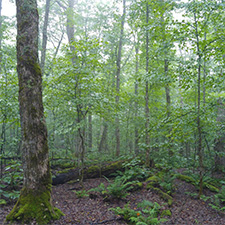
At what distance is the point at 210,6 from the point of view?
5461 millimetres

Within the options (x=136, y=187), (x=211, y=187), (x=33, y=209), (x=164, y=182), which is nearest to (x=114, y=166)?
(x=136, y=187)

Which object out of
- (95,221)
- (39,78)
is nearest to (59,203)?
(95,221)

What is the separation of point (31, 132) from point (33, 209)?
1.59m

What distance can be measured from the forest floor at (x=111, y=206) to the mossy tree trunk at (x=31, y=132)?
0.52 metres

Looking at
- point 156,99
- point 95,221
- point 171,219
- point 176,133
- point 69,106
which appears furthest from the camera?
point 156,99

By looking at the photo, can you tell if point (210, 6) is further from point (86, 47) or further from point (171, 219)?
point (171, 219)

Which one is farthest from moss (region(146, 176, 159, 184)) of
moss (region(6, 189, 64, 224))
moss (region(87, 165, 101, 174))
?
moss (region(6, 189, 64, 224))

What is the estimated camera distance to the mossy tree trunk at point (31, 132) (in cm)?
387

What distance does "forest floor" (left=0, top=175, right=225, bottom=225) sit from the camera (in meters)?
4.64

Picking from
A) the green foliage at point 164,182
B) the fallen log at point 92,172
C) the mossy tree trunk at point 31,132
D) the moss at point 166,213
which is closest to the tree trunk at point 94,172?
the fallen log at point 92,172

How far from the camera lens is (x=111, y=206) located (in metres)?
5.62

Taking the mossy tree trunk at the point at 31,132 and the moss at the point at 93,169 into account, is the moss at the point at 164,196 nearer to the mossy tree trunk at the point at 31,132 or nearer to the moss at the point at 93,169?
the moss at the point at 93,169

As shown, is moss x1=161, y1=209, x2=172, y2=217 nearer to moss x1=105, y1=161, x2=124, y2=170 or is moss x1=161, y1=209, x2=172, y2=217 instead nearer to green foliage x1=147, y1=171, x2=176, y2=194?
green foliage x1=147, y1=171, x2=176, y2=194

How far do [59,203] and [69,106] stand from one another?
10.5 feet
